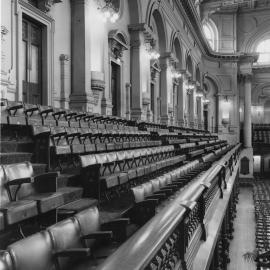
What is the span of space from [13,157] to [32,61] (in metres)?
2.26

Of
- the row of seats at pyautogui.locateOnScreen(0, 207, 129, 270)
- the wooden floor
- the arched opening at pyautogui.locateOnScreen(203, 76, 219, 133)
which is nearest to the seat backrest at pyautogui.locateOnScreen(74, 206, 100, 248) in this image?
the row of seats at pyautogui.locateOnScreen(0, 207, 129, 270)

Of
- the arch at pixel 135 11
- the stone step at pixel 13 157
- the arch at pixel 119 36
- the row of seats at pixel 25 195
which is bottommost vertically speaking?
the row of seats at pixel 25 195

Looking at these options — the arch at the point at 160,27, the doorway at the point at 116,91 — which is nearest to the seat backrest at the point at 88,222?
the doorway at the point at 116,91

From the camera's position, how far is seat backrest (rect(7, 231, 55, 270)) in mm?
941

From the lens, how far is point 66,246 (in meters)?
1.18

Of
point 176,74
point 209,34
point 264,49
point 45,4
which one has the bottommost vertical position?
point 45,4

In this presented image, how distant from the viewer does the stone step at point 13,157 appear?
1.94m

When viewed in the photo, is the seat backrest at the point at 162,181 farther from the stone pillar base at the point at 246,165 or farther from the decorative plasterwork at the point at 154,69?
the stone pillar base at the point at 246,165

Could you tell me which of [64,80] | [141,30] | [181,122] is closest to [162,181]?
[64,80]

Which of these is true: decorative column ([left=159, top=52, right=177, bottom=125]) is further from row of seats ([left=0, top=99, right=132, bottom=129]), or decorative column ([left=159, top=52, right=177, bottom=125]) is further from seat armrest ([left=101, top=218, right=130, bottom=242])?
seat armrest ([left=101, top=218, right=130, bottom=242])

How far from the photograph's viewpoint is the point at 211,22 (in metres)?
14.8

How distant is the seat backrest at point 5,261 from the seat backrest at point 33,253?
15 mm

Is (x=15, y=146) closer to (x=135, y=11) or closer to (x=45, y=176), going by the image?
(x=45, y=176)

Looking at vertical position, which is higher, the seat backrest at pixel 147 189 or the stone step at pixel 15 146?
the stone step at pixel 15 146
